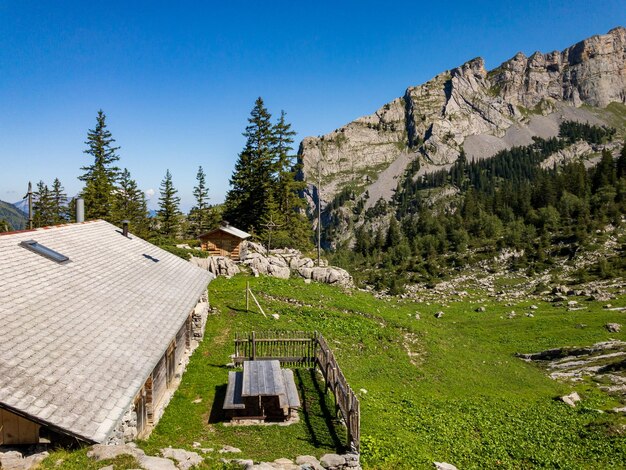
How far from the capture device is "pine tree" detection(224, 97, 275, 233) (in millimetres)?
60594

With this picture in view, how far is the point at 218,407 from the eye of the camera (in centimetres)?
1599

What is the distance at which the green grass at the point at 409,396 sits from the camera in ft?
45.4

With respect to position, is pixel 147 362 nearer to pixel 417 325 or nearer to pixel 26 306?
pixel 26 306

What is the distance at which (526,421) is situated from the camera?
18.7 meters

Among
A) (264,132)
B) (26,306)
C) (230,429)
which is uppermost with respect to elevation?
(264,132)

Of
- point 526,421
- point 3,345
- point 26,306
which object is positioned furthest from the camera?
point 526,421

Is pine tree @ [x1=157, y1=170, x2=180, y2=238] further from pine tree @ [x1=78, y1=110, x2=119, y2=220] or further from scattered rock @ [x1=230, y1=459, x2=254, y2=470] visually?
scattered rock @ [x1=230, y1=459, x2=254, y2=470]

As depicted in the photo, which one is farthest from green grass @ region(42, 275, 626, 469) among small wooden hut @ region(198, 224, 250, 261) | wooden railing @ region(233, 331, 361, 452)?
small wooden hut @ region(198, 224, 250, 261)

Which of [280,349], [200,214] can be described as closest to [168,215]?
[200,214]

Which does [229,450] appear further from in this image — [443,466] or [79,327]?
[443,466]

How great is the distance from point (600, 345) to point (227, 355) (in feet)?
Answer: 94.4

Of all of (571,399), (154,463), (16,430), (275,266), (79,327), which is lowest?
(571,399)

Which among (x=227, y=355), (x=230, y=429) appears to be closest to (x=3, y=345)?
(x=230, y=429)

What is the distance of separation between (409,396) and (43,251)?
1659 cm
